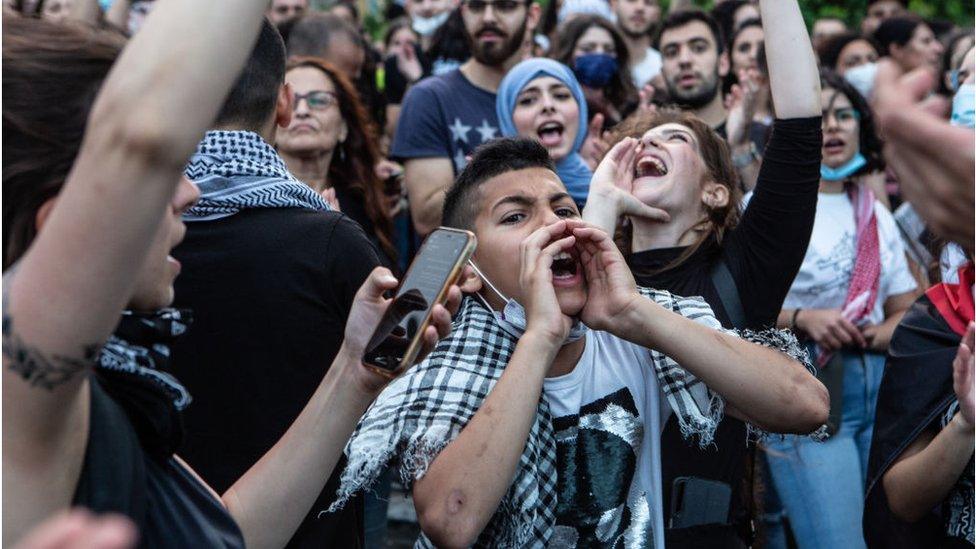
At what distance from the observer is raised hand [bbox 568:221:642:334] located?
2633 mm

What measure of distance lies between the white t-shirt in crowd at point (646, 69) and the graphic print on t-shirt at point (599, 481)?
16.2 ft

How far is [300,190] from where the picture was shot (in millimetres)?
2912

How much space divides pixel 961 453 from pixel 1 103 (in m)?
2.21

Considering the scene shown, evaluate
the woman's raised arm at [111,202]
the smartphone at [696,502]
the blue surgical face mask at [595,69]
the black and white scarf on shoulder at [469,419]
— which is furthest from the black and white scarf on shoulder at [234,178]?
the blue surgical face mask at [595,69]

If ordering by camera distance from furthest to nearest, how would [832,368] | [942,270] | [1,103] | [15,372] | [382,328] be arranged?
[832,368] → [942,270] → [382,328] → [1,103] → [15,372]

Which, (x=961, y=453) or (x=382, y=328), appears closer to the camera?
(x=382, y=328)

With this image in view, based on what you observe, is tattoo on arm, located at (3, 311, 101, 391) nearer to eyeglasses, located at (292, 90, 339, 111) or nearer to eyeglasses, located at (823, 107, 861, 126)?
eyeglasses, located at (292, 90, 339, 111)

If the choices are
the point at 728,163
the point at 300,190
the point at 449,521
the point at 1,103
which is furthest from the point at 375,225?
the point at 1,103

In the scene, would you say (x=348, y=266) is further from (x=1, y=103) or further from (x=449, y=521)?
(x=1, y=103)

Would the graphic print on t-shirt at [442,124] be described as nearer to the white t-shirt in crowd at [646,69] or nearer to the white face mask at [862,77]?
the white t-shirt in crowd at [646,69]

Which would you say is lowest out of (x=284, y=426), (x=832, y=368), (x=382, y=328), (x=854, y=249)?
(x=832, y=368)

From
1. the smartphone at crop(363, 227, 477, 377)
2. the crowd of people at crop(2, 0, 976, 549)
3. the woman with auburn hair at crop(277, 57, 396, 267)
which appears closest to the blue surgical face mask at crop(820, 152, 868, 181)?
the crowd of people at crop(2, 0, 976, 549)

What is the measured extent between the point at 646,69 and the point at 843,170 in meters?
2.47

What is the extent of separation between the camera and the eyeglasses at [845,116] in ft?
18.2
